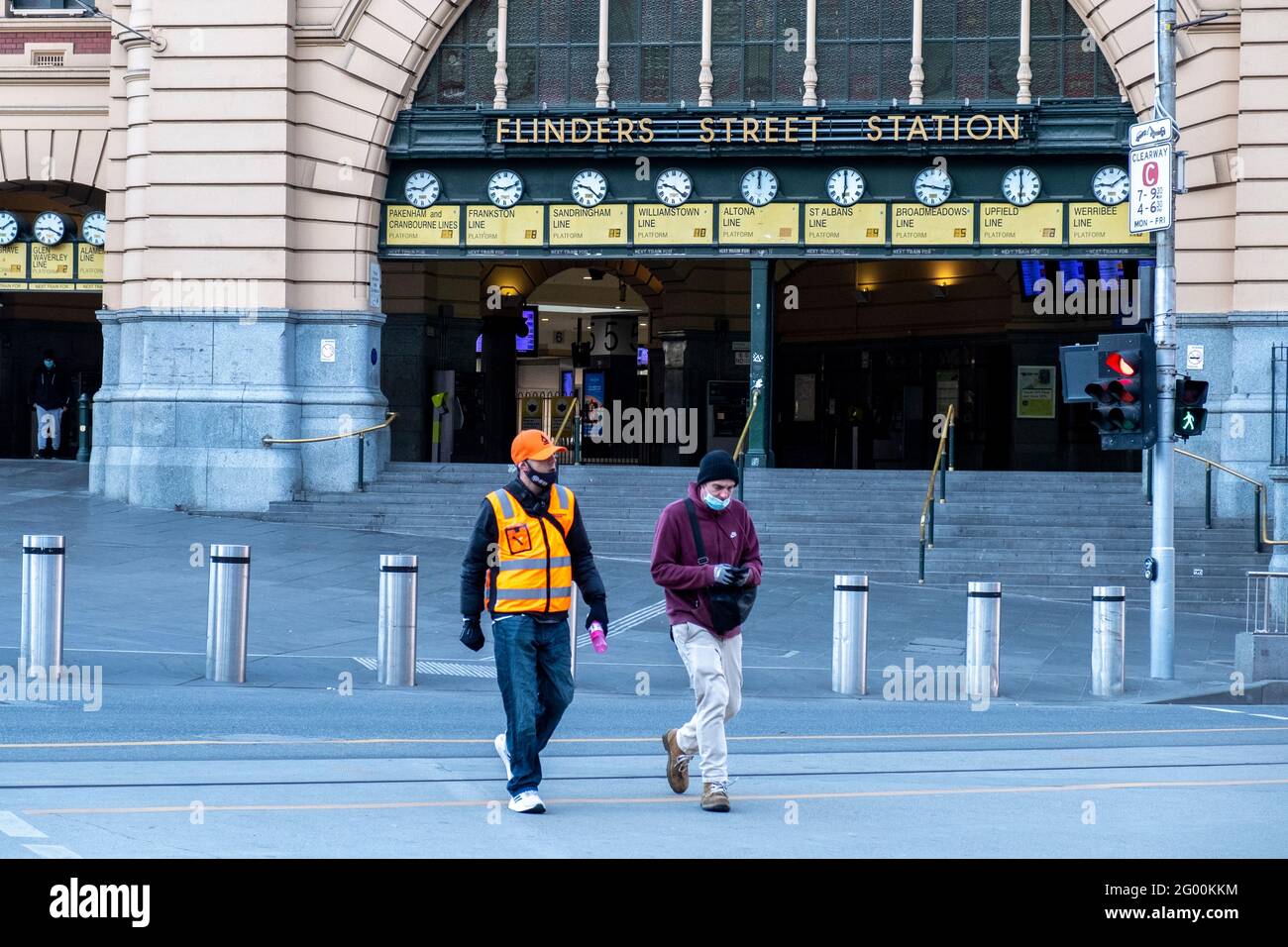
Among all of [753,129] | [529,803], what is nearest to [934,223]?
[753,129]

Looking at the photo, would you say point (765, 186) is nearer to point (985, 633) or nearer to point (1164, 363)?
point (1164, 363)

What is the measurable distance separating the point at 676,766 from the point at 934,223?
1820 cm

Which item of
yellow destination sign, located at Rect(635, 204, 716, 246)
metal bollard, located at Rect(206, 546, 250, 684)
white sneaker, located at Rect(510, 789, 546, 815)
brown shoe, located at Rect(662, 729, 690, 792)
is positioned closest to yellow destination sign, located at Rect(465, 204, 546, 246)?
yellow destination sign, located at Rect(635, 204, 716, 246)

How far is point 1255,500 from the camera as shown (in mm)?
21625

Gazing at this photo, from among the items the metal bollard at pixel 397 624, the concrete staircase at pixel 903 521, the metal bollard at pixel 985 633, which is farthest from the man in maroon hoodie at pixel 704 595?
the concrete staircase at pixel 903 521

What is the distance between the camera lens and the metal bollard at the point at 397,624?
43.0 ft

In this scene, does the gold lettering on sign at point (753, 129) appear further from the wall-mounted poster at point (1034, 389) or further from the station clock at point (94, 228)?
the wall-mounted poster at point (1034, 389)

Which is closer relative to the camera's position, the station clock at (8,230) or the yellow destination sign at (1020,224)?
the yellow destination sign at (1020,224)

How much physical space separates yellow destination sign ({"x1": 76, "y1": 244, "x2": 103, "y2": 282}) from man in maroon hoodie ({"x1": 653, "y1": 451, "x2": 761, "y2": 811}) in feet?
73.8

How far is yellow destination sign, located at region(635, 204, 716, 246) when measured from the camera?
25.7 metres

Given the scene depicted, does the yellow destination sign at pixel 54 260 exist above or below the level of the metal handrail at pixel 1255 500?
above

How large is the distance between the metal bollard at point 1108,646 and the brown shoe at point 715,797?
6829mm
